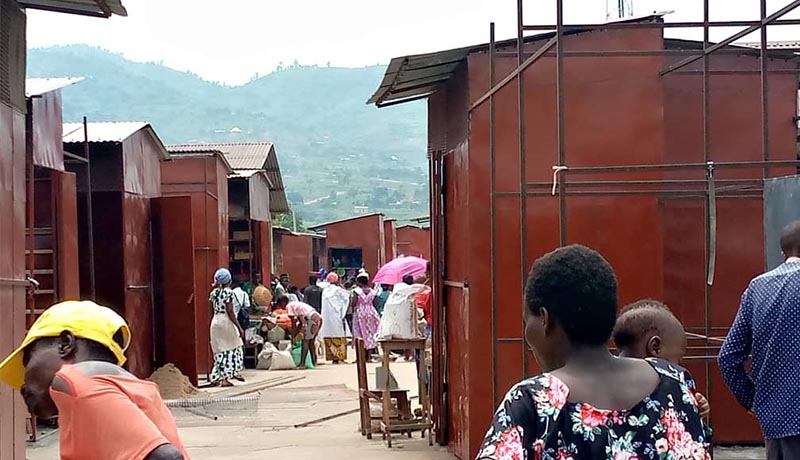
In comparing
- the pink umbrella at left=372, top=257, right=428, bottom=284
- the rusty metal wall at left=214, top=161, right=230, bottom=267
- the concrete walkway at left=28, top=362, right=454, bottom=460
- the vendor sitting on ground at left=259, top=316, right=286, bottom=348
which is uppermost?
the rusty metal wall at left=214, top=161, right=230, bottom=267

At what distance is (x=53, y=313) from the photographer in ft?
9.32

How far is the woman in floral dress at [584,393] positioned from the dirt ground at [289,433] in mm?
5890

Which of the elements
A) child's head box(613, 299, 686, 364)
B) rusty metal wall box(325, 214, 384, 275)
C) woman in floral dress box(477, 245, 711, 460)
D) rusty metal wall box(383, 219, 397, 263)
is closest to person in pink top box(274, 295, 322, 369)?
rusty metal wall box(325, 214, 384, 275)

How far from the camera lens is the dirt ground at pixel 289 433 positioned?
32.5 feet

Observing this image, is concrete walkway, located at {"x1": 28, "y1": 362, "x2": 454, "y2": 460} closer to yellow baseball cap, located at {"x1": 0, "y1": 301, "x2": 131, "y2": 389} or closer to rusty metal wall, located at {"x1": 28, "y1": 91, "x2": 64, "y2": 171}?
rusty metal wall, located at {"x1": 28, "y1": 91, "x2": 64, "y2": 171}

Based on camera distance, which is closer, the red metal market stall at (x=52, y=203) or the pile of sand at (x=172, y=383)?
the red metal market stall at (x=52, y=203)

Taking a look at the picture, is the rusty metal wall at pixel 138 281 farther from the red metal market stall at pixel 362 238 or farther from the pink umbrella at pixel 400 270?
the red metal market stall at pixel 362 238

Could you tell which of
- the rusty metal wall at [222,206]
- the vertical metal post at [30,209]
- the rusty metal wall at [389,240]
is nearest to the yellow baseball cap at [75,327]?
the vertical metal post at [30,209]

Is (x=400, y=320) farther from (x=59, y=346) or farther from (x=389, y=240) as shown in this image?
(x=389, y=240)

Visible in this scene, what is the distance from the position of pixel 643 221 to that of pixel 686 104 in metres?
1.22

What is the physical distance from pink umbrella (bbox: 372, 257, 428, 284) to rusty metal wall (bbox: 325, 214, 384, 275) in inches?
579

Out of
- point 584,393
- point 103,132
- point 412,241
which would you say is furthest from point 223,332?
point 412,241

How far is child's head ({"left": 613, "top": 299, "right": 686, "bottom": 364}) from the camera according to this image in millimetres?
3805

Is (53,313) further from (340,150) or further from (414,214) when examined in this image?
(340,150)
